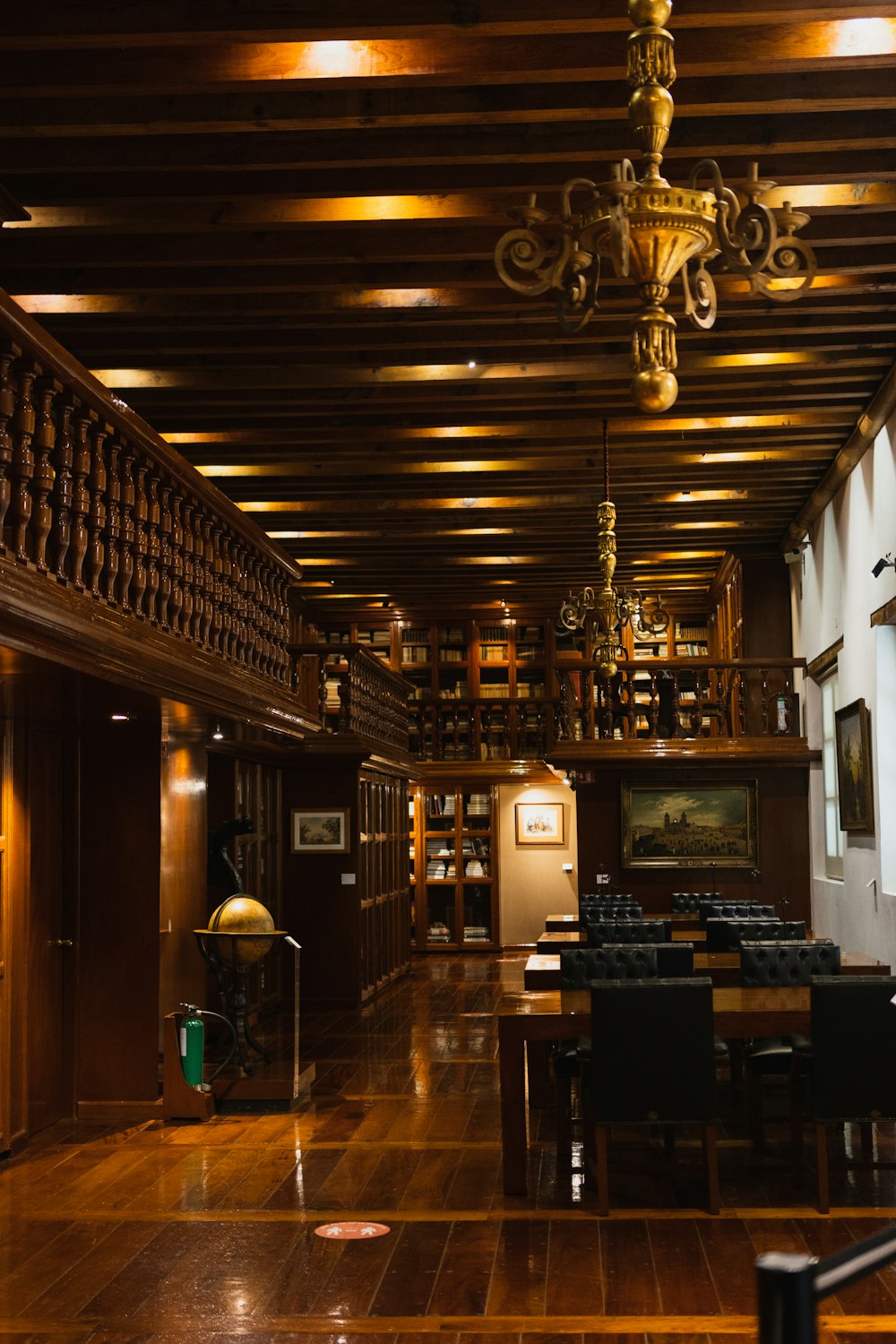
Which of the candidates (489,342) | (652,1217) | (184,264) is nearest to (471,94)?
(184,264)

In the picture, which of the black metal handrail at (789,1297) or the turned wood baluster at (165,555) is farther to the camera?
the turned wood baluster at (165,555)

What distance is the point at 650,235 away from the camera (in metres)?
3.42

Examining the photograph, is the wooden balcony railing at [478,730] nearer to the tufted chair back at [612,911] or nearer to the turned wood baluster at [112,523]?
the tufted chair back at [612,911]

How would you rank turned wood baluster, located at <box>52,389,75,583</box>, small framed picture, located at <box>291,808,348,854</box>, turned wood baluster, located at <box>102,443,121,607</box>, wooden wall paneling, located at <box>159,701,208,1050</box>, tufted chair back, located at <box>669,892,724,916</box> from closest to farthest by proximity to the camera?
turned wood baluster, located at <box>52,389,75,583</box> < turned wood baluster, located at <box>102,443,121,607</box> < wooden wall paneling, located at <box>159,701,208,1050</box> < tufted chair back, located at <box>669,892,724,916</box> < small framed picture, located at <box>291,808,348,854</box>

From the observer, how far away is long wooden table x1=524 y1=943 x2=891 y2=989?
7.80 meters

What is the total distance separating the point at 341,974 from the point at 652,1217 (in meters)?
7.53

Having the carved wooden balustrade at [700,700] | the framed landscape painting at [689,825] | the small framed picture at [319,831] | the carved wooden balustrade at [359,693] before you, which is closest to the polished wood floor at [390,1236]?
the carved wooden balustrade at [359,693]

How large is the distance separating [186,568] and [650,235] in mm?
4416

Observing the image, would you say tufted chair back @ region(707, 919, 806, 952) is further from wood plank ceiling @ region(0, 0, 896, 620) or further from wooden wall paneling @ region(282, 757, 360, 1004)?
wooden wall paneling @ region(282, 757, 360, 1004)

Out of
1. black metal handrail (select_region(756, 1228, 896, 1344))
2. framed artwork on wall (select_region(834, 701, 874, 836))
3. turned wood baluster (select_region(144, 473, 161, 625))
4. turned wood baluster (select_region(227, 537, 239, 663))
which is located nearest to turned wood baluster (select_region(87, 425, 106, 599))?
turned wood baluster (select_region(144, 473, 161, 625))

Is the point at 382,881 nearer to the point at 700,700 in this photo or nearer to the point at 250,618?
the point at 700,700

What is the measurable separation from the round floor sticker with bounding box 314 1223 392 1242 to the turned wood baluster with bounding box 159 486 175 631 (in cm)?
291

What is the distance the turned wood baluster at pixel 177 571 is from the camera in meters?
7.18

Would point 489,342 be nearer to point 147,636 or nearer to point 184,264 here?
point 184,264
